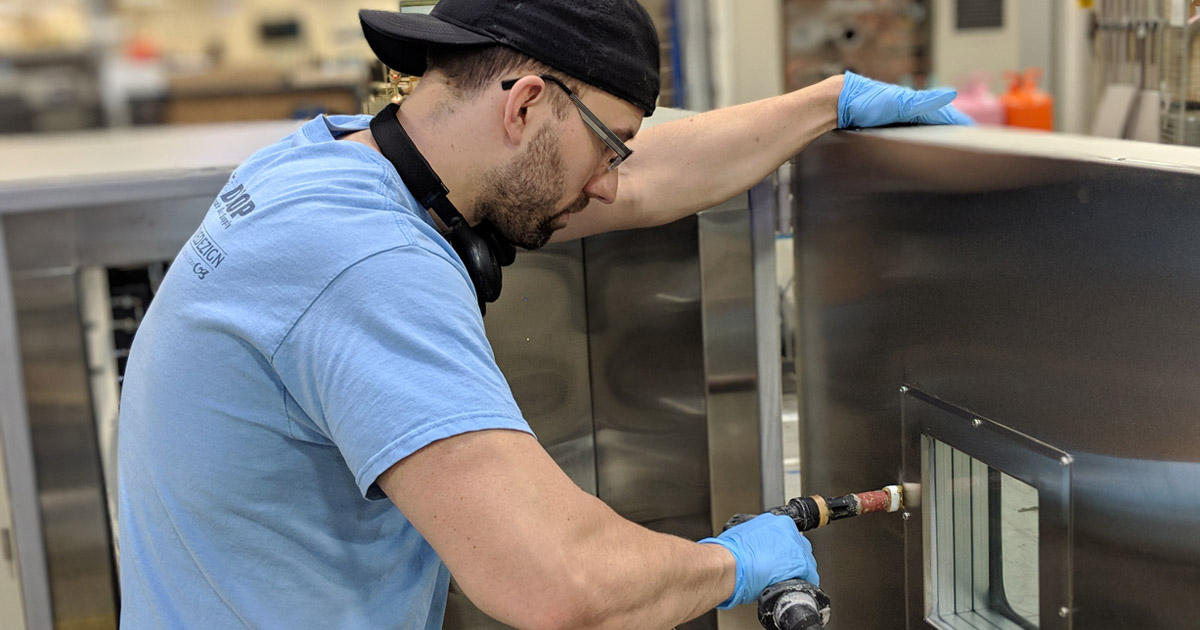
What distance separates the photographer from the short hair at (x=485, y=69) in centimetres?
96

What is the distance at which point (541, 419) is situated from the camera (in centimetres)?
138

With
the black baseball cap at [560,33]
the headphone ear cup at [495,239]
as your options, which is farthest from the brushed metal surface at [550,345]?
the black baseball cap at [560,33]

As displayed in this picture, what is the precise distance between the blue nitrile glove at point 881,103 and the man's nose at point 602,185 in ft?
1.00

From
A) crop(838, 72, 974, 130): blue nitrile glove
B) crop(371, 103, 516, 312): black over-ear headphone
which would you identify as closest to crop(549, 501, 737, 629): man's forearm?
crop(371, 103, 516, 312): black over-ear headphone

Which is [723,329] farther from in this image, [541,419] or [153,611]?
[153,611]

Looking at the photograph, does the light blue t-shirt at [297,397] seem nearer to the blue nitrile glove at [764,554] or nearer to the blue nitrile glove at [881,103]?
the blue nitrile glove at [764,554]

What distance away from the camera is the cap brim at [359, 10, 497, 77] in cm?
95

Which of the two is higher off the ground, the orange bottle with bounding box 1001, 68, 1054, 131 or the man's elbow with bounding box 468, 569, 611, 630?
the orange bottle with bounding box 1001, 68, 1054, 131

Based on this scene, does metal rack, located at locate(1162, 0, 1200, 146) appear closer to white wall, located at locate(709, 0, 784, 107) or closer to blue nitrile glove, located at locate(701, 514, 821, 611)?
white wall, located at locate(709, 0, 784, 107)

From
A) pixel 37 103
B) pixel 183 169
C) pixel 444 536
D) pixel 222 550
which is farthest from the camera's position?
pixel 37 103

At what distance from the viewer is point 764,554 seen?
983mm

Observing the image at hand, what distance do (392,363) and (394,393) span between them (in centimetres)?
2

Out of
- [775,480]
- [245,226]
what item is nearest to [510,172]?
[245,226]

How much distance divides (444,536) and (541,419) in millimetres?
599
